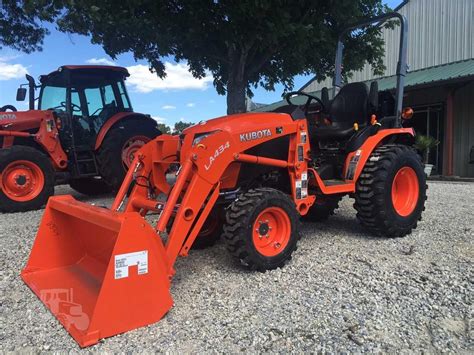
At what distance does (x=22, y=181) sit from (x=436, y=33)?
1445 cm

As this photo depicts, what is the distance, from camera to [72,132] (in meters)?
7.87

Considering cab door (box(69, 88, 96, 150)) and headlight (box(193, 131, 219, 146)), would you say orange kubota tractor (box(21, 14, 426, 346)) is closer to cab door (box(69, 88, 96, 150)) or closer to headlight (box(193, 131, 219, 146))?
headlight (box(193, 131, 219, 146))

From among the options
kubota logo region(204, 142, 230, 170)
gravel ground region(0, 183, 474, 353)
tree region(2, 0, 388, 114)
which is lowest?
gravel ground region(0, 183, 474, 353)

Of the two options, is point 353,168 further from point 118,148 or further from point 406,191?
point 118,148

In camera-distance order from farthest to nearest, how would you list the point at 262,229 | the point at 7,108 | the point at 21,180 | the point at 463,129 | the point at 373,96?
the point at 463,129 → the point at 7,108 → the point at 21,180 → the point at 373,96 → the point at 262,229

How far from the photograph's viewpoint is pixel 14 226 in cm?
589

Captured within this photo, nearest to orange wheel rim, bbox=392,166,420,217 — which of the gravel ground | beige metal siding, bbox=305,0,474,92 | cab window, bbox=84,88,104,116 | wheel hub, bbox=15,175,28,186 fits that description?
the gravel ground

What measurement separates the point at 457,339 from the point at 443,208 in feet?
15.1

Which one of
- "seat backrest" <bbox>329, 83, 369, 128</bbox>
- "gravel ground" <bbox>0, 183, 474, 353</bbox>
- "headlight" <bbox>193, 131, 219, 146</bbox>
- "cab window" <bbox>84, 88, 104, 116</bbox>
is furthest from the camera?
"cab window" <bbox>84, 88, 104, 116</bbox>

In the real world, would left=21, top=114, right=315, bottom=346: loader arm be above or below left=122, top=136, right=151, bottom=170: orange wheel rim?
below

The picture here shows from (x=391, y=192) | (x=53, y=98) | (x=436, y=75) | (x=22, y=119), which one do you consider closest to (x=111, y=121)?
(x=53, y=98)

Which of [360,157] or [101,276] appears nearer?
[101,276]

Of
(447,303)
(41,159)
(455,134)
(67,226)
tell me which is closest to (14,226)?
(41,159)

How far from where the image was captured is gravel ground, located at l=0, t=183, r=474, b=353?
262 centimetres
